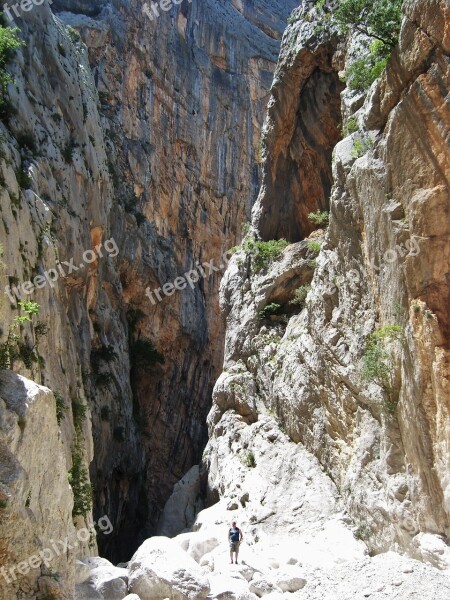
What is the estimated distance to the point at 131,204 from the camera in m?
35.8

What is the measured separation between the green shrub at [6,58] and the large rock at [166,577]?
14.4 m

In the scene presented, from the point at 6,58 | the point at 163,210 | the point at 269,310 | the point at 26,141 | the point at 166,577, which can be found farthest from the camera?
the point at 163,210

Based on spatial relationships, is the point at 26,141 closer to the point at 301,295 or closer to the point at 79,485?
the point at 301,295

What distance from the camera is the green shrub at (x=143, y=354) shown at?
112 feet

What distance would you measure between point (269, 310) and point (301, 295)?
4.97ft

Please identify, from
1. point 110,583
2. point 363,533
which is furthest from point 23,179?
point 363,533

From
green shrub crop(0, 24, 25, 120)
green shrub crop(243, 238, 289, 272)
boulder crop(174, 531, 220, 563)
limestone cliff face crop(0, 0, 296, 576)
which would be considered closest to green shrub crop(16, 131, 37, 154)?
limestone cliff face crop(0, 0, 296, 576)

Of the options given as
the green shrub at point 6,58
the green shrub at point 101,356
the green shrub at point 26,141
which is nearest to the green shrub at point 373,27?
the green shrub at point 6,58

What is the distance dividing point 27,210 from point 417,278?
10.8m

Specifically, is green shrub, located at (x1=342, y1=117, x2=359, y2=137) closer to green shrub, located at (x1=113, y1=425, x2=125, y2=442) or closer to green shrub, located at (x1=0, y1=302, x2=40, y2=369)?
green shrub, located at (x1=0, y1=302, x2=40, y2=369)

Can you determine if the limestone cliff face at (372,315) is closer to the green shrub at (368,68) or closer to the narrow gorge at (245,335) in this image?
the narrow gorge at (245,335)

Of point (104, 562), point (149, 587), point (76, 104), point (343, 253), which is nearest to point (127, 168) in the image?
point (76, 104)

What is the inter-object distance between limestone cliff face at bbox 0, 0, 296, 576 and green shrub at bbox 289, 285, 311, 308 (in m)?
7.96

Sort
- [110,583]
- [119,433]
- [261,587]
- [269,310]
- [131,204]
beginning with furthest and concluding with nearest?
1. [131,204]
2. [119,433]
3. [269,310]
4. [261,587]
5. [110,583]
